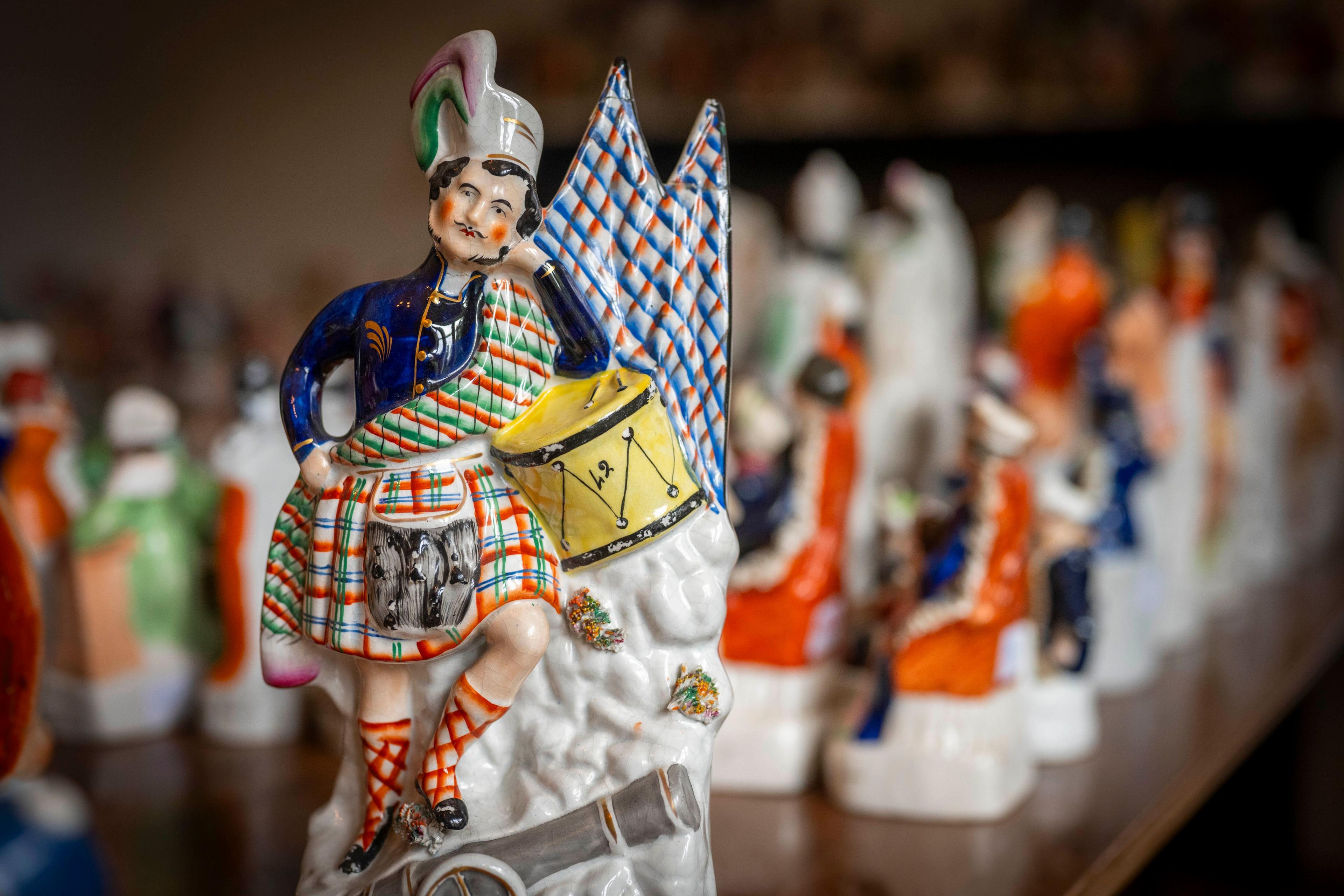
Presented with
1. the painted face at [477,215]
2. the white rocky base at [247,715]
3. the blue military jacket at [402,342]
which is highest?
the painted face at [477,215]

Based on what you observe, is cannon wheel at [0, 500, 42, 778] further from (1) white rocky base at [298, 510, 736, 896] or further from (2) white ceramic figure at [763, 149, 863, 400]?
A: (2) white ceramic figure at [763, 149, 863, 400]

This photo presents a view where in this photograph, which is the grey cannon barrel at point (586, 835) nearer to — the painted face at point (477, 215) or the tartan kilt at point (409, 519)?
the tartan kilt at point (409, 519)

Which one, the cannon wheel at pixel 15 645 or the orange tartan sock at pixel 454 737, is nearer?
the orange tartan sock at pixel 454 737

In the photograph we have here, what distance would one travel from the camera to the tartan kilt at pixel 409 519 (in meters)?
1.02

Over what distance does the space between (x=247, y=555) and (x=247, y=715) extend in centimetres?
23

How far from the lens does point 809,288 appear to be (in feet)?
8.89

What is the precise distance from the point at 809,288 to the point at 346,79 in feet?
4.61

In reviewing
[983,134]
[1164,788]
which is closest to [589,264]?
[1164,788]

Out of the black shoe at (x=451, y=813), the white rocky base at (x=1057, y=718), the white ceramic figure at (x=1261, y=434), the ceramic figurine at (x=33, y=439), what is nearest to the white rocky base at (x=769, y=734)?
the white rocky base at (x=1057, y=718)

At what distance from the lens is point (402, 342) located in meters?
1.02

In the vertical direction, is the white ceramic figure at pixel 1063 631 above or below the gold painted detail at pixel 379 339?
below

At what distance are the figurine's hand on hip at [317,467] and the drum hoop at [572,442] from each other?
0.15m

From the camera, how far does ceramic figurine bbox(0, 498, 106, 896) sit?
1.14 m

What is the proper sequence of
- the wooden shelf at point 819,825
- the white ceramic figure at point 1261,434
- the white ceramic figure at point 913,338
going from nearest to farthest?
the wooden shelf at point 819,825 → the white ceramic figure at point 913,338 → the white ceramic figure at point 1261,434
